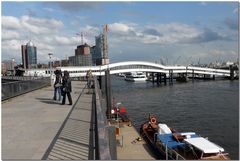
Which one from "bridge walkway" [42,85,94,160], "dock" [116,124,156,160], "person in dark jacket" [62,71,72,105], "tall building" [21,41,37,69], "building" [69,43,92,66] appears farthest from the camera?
"building" [69,43,92,66]

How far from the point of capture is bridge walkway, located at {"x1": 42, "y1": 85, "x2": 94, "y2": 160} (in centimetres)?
646

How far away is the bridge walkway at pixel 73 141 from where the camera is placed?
6.46 m

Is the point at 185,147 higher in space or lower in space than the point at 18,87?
lower

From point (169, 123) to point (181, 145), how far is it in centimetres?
1460

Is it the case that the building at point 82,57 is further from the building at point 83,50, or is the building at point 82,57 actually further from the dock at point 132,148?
the dock at point 132,148

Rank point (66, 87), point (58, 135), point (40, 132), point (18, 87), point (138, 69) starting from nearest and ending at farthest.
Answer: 1. point (58, 135)
2. point (40, 132)
3. point (66, 87)
4. point (18, 87)
5. point (138, 69)

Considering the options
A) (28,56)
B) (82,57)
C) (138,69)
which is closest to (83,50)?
(82,57)

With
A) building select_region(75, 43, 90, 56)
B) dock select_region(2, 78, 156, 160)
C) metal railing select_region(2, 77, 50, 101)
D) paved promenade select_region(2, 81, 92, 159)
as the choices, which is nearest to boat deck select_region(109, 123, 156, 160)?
dock select_region(2, 78, 156, 160)

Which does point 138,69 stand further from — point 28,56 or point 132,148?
point 132,148

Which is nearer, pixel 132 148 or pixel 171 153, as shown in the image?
pixel 171 153

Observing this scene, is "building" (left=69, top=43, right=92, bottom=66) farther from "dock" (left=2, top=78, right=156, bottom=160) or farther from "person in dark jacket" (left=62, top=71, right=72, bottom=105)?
"dock" (left=2, top=78, right=156, bottom=160)

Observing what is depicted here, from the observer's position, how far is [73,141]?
7543mm

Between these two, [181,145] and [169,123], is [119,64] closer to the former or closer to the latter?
[169,123]

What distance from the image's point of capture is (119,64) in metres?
103
